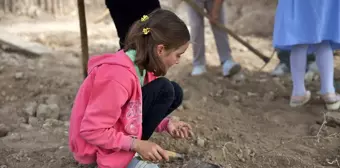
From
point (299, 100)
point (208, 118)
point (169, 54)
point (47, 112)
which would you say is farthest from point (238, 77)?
point (169, 54)

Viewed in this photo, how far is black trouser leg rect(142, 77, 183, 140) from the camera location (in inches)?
74.3

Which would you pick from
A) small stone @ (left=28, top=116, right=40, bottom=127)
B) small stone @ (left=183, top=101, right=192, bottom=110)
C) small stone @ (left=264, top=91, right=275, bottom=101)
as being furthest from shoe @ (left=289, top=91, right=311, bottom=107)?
small stone @ (left=28, top=116, right=40, bottom=127)

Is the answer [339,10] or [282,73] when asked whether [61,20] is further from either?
[339,10]

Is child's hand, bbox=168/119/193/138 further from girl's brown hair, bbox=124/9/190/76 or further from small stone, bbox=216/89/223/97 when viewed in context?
small stone, bbox=216/89/223/97

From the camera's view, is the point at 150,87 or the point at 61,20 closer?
the point at 150,87

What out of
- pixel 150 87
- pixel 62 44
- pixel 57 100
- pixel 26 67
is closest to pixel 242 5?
pixel 62 44

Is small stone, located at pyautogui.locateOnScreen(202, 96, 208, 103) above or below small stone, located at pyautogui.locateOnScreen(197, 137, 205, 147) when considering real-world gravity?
below

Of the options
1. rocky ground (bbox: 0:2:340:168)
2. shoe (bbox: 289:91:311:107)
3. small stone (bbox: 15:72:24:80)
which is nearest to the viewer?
rocky ground (bbox: 0:2:340:168)

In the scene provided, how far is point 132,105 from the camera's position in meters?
1.74

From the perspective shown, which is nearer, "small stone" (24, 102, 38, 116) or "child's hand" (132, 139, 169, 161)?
"child's hand" (132, 139, 169, 161)

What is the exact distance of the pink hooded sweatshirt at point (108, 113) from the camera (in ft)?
5.34

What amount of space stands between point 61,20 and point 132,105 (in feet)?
18.7

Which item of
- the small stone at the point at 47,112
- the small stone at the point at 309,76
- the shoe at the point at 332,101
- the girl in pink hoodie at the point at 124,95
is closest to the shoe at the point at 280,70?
the small stone at the point at 309,76

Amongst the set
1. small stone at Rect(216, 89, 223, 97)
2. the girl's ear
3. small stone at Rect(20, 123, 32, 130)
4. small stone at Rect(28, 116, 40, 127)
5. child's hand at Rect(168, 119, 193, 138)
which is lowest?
small stone at Rect(216, 89, 223, 97)
